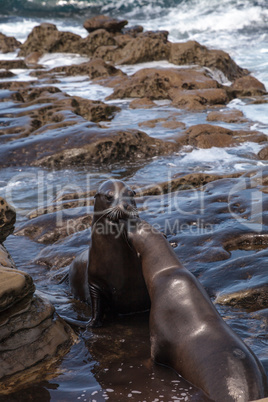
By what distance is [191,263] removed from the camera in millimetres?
5922

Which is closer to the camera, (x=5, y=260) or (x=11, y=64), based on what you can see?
(x=5, y=260)

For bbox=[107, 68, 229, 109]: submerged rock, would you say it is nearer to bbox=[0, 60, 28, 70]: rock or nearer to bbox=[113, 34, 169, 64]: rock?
bbox=[113, 34, 169, 64]: rock

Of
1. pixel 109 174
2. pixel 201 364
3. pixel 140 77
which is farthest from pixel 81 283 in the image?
pixel 140 77

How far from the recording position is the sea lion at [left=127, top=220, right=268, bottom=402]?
11.0 ft

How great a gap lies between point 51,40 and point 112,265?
2608cm

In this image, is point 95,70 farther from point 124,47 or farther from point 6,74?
point 6,74

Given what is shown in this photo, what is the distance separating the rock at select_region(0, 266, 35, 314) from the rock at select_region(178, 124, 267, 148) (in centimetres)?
884

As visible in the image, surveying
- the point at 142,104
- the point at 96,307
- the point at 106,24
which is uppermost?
the point at 106,24

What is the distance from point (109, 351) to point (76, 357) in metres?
0.27

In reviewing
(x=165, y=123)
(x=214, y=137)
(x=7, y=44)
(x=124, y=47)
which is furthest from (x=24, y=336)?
(x=7, y=44)

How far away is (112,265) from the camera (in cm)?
490

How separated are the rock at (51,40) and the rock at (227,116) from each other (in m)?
15.1

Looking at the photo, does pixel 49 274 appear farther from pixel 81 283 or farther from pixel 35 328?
pixel 35 328

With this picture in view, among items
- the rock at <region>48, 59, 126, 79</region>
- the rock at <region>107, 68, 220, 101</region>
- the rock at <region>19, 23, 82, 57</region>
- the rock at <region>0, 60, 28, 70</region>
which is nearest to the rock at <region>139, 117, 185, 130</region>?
the rock at <region>107, 68, 220, 101</region>
